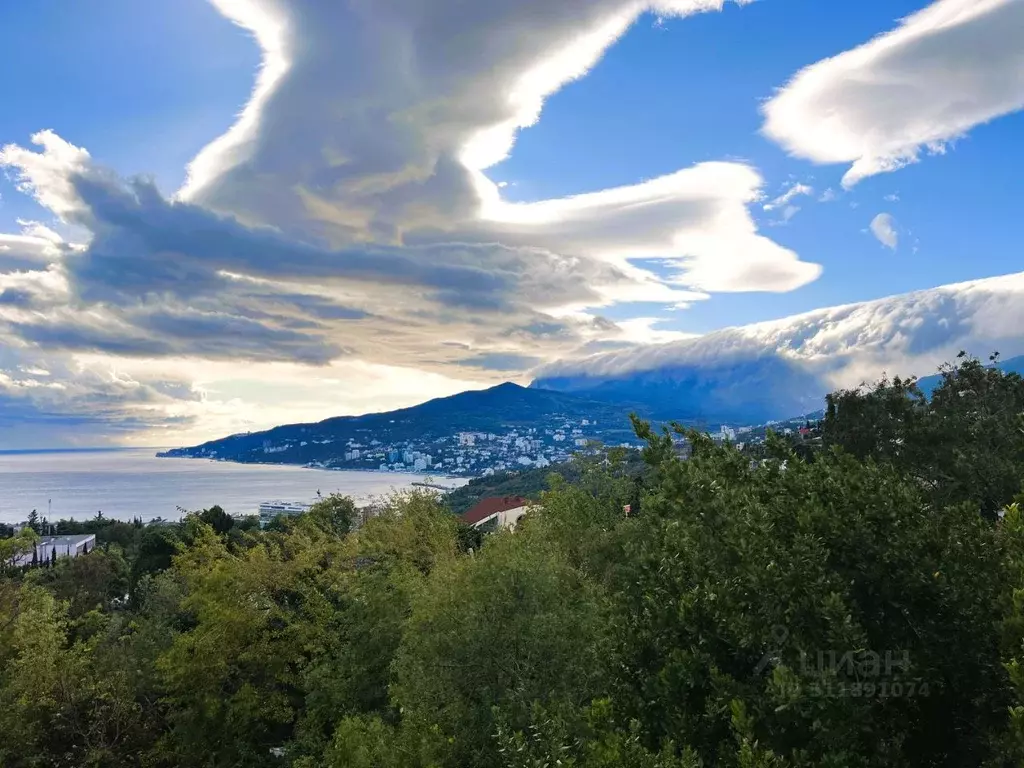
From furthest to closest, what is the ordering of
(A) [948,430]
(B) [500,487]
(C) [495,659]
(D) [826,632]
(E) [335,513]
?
(B) [500,487], (E) [335,513], (A) [948,430], (C) [495,659], (D) [826,632]

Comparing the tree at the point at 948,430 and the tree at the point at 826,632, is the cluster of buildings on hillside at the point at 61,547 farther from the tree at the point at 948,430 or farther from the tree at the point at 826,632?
the tree at the point at 826,632

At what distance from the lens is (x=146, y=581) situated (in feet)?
138

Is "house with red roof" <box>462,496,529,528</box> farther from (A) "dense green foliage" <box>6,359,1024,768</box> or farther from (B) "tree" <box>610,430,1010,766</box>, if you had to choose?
(B) "tree" <box>610,430,1010,766</box>

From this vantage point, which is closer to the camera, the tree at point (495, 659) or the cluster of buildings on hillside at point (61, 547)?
the tree at point (495, 659)

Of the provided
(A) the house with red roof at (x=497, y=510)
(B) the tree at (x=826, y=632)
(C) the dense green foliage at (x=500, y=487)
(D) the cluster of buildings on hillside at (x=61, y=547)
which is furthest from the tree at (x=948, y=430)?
(D) the cluster of buildings on hillside at (x=61, y=547)

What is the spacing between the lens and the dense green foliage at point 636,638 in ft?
22.8

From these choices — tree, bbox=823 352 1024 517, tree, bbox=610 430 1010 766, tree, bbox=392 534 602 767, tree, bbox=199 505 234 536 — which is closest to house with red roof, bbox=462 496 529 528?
tree, bbox=199 505 234 536

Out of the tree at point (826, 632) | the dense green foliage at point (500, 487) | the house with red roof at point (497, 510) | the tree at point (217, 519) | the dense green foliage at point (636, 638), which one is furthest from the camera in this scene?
the dense green foliage at point (500, 487)

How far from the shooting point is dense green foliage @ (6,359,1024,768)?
22.8 feet

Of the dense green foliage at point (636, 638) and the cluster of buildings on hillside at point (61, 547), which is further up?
the dense green foliage at point (636, 638)

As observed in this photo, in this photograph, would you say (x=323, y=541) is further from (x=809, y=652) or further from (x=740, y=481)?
(x=809, y=652)

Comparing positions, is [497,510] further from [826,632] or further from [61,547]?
[61,547]

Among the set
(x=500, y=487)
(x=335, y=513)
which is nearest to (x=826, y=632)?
(x=335, y=513)

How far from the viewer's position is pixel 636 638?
8594mm
